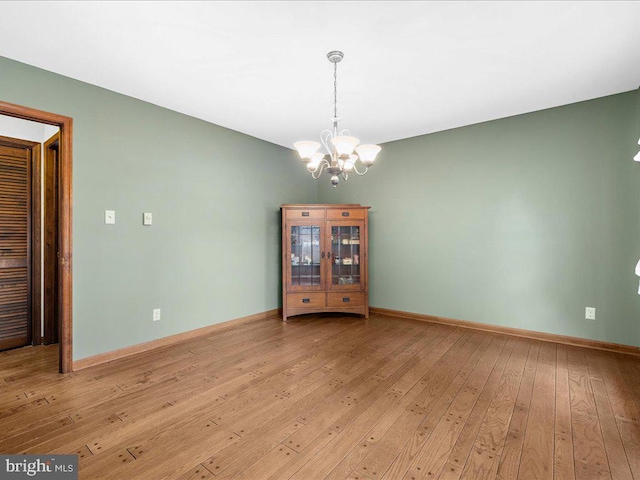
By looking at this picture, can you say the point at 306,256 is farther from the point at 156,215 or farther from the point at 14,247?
the point at 14,247

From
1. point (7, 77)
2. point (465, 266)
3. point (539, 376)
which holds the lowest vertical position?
point (539, 376)

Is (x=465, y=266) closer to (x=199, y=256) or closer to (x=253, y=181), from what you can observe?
(x=253, y=181)

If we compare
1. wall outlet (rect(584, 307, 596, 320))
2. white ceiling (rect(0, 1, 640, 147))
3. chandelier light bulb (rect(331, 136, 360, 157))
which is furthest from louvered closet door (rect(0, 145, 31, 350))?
wall outlet (rect(584, 307, 596, 320))

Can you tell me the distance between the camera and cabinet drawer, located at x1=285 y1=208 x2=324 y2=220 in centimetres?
436

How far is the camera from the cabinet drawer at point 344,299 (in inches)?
173

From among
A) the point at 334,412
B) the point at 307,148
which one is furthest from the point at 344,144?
the point at 334,412

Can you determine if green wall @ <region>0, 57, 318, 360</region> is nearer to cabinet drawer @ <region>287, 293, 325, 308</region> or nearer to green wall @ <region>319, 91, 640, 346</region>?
cabinet drawer @ <region>287, 293, 325, 308</region>

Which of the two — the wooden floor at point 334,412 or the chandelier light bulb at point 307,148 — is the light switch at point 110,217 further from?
the chandelier light bulb at point 307,148

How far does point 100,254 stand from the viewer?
2861 millimetres

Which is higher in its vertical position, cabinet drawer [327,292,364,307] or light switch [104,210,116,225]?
light switch [104,210,116,225]

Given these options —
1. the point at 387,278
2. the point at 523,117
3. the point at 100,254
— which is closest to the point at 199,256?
the point at 100,254

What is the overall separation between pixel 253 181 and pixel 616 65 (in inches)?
149

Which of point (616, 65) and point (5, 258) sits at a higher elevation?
point (616, 65)

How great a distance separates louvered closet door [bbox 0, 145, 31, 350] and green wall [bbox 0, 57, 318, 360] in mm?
1112
